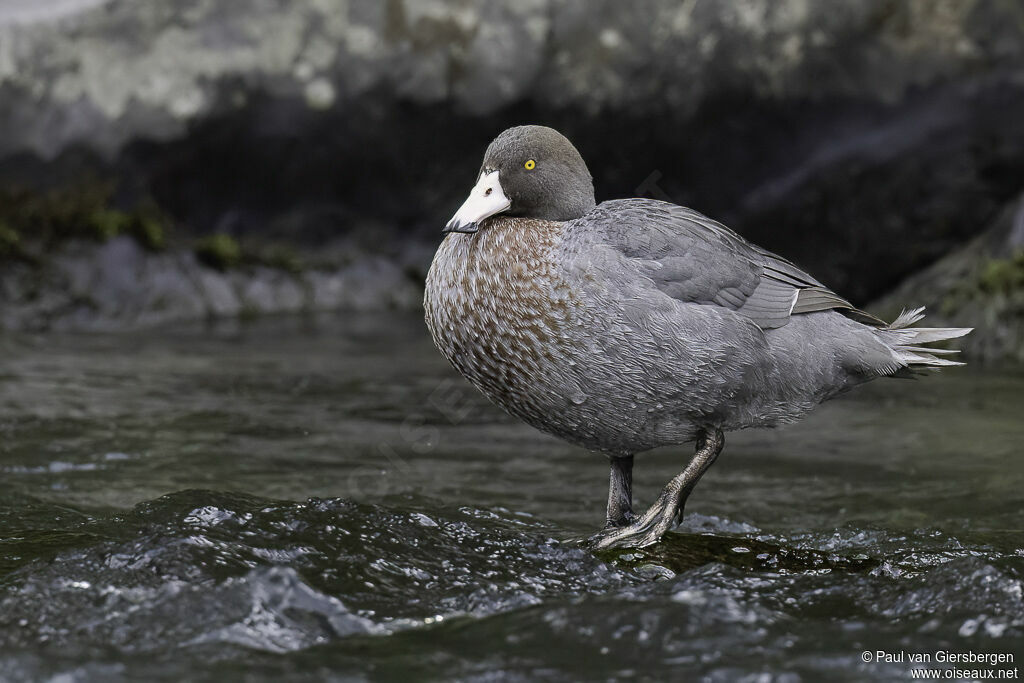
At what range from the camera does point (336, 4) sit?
10336 mm

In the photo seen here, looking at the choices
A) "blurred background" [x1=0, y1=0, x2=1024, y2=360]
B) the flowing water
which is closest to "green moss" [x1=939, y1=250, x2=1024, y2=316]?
"blurred background" [x1=0, y1=0, x2=1024, y2=360]

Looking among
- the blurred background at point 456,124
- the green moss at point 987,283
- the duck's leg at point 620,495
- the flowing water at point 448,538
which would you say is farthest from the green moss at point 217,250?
the duck's leg at point 620,495

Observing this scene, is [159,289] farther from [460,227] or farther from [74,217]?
[460,227]

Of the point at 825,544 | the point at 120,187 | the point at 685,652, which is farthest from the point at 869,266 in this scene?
the point at 685,652

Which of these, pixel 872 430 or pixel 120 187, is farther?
pixel 120 187

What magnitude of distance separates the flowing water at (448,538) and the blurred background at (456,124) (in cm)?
216

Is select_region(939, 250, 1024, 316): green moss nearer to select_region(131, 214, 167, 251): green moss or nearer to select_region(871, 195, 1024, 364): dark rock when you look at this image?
select_region(871, 195, 1024, 364): dark rock

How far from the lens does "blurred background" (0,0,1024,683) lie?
311 cm

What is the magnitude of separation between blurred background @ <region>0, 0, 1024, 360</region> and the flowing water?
2.16 metres

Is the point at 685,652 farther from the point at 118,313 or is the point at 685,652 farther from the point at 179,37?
the point at 179,37

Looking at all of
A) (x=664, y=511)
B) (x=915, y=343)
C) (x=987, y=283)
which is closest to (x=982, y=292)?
(x=987, y=283)

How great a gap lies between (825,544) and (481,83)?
6623 millimetres

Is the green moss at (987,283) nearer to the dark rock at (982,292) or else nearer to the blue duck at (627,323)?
the dark rock at (982,292)

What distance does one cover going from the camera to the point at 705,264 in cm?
426
